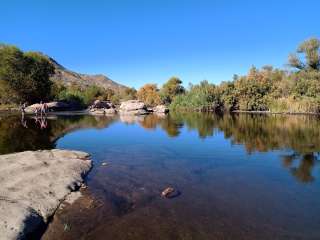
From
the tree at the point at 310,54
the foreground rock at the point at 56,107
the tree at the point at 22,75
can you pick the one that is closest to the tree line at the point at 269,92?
the tree at the point at 310,54

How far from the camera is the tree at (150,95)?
449 feet

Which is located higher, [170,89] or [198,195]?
[170,89]

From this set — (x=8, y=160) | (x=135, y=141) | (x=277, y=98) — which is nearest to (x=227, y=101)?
(x=277, y=98)

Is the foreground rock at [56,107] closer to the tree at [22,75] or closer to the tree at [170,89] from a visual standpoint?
the tree at [22,75]

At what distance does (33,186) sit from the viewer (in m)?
13.2

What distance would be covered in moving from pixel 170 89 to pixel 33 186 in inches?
4729

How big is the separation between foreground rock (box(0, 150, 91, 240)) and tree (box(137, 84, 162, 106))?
117 m

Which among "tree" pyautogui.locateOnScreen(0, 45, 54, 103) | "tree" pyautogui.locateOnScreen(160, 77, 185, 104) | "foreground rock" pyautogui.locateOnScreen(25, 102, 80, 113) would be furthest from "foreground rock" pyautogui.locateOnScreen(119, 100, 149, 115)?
"tree" pyautogui.locateOnScreen(160, 77, 185, 104)

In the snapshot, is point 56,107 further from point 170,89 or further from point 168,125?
point 168,125

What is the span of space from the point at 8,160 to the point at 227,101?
88177 millimetres

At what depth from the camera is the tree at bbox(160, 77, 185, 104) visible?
431ft

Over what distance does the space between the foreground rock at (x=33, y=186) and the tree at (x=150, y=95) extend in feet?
385

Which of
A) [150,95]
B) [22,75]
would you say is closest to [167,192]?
[22,75]

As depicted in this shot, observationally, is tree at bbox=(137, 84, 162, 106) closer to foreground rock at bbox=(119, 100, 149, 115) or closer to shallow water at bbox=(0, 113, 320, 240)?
foreground rock at bbox=(119, 100, 149, 115)
